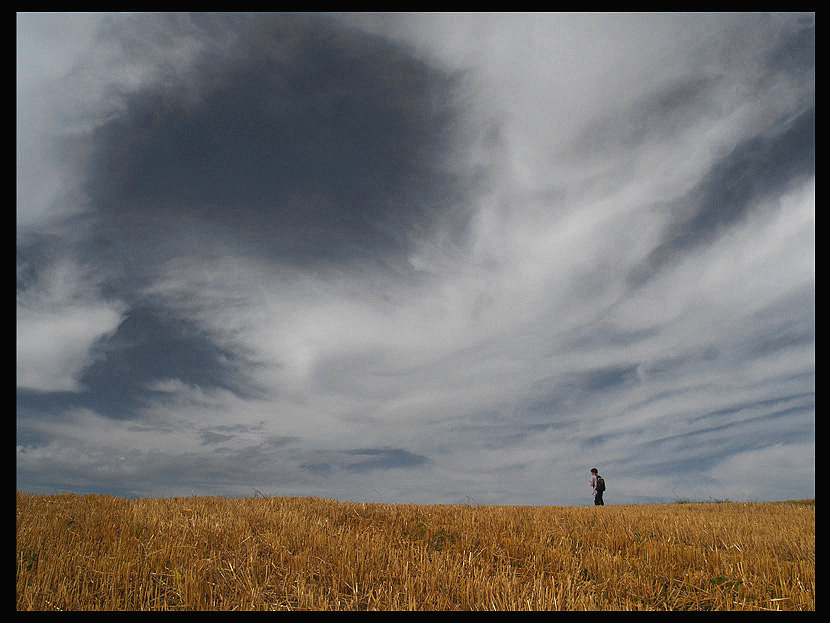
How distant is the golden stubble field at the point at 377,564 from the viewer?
661 cm

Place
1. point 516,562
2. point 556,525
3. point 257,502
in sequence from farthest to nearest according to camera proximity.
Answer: point 257,502 < point 556,525 < point 516,562

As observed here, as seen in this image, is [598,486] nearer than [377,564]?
No

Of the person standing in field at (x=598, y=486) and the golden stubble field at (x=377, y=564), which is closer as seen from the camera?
the golden stubble field at (x=377, y=564)

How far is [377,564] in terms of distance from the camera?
7957 mm

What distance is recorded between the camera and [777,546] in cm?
1123

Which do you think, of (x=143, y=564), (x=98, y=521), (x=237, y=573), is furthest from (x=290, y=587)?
(x=98, y=521)

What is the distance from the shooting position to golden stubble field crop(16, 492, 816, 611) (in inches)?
260

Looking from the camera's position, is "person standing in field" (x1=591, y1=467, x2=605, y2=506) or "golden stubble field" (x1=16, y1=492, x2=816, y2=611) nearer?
"golden stubble field" (x1=16, y1=492, x2=816, y2=611)
